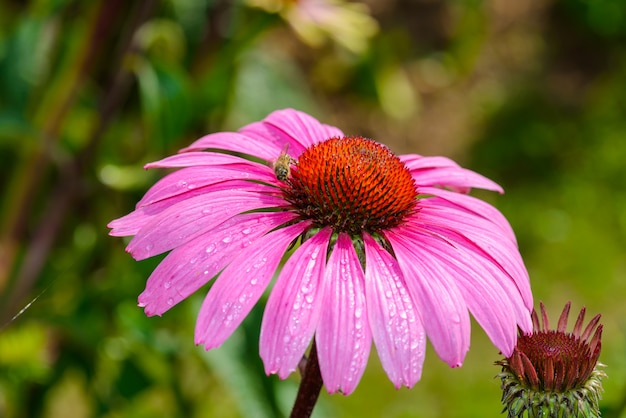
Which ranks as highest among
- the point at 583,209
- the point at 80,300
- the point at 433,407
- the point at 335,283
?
the point at 335,283

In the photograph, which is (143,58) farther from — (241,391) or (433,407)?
(433,407)

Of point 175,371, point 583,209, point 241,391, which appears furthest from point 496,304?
point 583,209

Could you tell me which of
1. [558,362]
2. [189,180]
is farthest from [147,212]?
[558,362]

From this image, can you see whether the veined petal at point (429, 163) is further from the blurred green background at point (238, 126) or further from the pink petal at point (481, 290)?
the blurred green background at point (238, 126)

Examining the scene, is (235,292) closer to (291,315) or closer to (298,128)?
(291,315)

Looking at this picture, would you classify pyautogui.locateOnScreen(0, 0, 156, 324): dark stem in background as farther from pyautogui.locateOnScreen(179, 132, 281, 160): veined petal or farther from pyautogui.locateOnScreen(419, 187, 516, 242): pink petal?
pyautogui.locateOnScreen(419, 187, 516, 242): pink petal

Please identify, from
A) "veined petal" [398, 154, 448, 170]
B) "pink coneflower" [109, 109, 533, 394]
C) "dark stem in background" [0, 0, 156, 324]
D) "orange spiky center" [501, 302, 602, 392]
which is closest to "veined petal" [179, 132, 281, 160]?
"pink coneflower" [109, 109, 533, 394]
